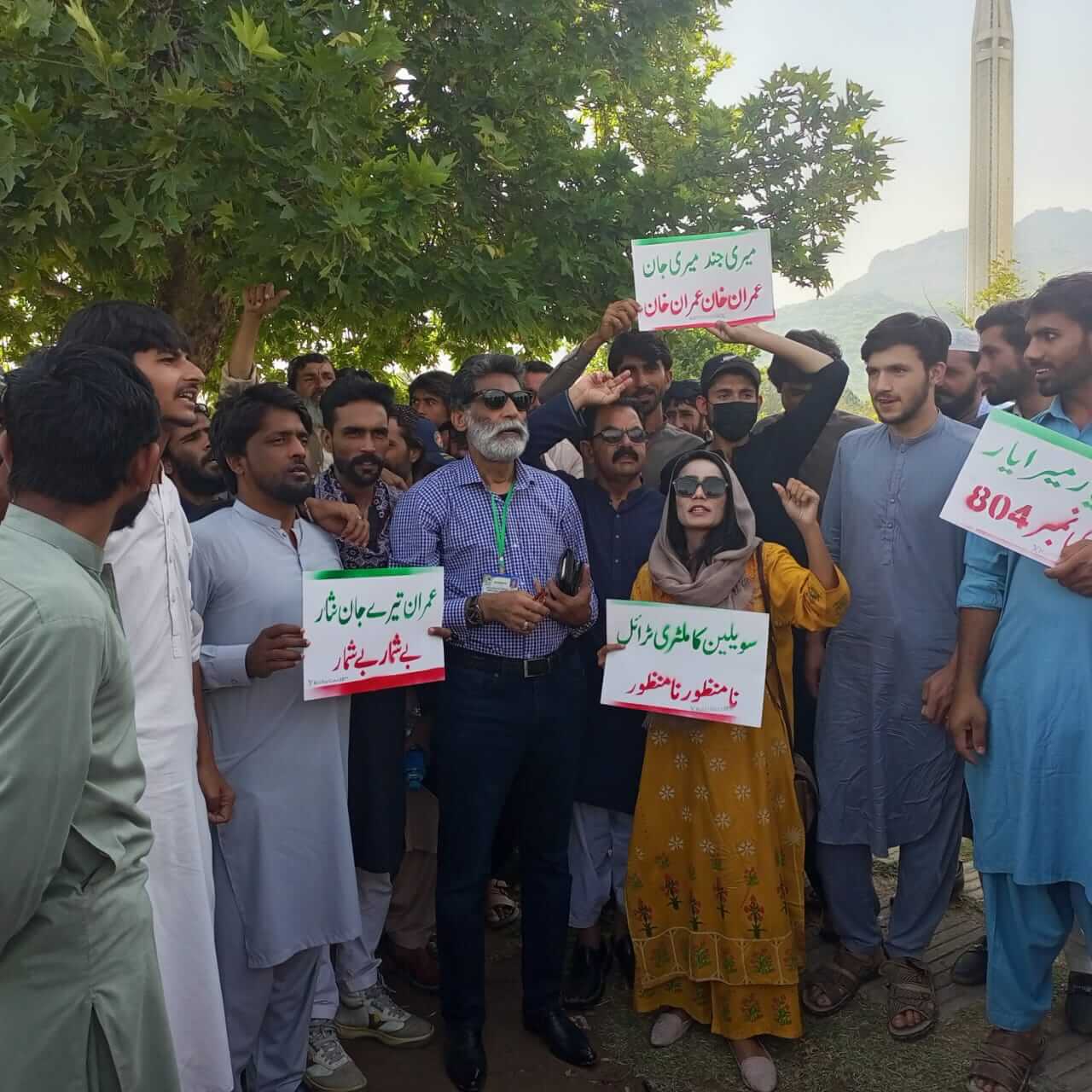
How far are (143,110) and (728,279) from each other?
2.37 meters

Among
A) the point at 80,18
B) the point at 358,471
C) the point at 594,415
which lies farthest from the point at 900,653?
the point at 80,18

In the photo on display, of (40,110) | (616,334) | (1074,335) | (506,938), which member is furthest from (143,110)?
(506,938)

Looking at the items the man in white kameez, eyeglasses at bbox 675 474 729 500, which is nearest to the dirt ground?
the man in white kameez

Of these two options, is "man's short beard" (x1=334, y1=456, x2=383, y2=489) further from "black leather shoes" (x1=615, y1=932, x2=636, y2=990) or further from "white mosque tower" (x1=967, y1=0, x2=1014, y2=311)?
"white mosque tower" (x1=967, y1=0, x2=1014, y2=311)

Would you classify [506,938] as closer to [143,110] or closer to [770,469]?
[770,469]

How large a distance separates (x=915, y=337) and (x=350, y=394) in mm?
2089

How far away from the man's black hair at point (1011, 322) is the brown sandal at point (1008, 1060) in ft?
9.08

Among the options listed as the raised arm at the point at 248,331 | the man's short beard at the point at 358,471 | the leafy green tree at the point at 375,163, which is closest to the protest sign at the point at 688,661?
the man's short beard at the point at 358,471

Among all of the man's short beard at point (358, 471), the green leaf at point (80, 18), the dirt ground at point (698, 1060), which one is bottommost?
the dirt ground at point (698, 1060)

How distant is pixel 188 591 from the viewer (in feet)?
8.84

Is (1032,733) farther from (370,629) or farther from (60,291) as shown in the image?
(60,291)

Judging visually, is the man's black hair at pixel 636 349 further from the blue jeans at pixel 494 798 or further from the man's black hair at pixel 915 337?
the blue jeans at pixel 494 798

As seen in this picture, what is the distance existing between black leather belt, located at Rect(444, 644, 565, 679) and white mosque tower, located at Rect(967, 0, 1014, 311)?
4268cm

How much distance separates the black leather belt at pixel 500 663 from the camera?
3.35m
